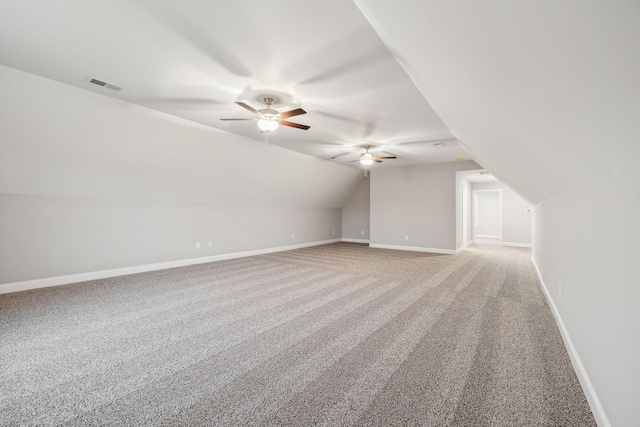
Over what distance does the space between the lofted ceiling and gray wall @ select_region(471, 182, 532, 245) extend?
7837 millimetres

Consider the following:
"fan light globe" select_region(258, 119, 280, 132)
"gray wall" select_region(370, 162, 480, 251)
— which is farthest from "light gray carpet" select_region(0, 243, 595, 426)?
"gray wall" select_region(370, 162, 480, 251)

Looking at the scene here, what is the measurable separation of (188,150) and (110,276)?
2.67 metres

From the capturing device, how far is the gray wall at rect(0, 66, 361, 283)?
3701 millimetres

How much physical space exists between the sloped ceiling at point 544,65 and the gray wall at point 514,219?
9267 mm

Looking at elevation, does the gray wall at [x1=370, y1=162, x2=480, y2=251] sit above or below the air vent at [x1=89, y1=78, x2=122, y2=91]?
below

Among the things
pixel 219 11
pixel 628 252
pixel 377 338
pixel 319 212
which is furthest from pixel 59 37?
pixel 319 212

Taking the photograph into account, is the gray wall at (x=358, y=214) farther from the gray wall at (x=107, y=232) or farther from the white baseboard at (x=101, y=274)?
the white baseboard at (x=101, y=274)

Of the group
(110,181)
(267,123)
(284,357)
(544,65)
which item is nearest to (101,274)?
(110,181)

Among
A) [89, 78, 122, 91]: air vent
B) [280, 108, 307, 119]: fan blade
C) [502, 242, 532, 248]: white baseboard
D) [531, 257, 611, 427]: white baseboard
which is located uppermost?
[89, 78, 122, 91]: air vent

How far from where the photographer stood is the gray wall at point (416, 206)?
8.31m

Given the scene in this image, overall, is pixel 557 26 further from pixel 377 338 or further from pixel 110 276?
pixel 110 276

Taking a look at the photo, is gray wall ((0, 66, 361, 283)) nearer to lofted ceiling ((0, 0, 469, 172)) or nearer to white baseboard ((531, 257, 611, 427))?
lofted ceiling ((0, 0, 469, 172))

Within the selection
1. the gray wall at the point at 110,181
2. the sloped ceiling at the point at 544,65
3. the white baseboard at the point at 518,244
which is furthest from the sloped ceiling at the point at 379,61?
the white baseboard at the point at 518,244

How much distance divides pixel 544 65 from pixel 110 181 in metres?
5.86
